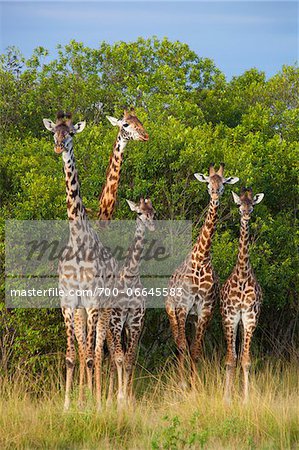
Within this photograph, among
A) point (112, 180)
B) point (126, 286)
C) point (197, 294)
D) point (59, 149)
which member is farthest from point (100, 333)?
point (59, 149)

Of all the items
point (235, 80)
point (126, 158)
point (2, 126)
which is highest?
point (235, 80)

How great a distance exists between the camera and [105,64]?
29969 millimetres

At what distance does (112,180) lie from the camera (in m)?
12.8

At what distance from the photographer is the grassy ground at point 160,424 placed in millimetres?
9828

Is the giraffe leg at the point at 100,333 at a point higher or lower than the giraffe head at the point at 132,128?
lower

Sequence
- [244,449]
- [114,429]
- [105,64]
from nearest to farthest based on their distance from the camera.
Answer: [244,449] → [114,429] → [105,64]

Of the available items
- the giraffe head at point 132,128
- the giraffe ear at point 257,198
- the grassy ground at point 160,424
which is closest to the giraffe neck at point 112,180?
the giraffe head at point 132,128

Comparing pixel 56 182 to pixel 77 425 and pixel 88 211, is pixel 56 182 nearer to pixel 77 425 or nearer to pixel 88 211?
pixel 88 211

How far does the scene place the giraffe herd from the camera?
1154 centimetres

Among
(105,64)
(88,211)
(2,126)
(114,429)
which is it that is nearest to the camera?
(114,429)

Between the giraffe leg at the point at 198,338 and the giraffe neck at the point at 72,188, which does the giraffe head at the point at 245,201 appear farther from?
the giraffe neck at the point at 72,188

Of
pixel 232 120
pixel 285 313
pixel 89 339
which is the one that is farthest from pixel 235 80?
pixel 89 339

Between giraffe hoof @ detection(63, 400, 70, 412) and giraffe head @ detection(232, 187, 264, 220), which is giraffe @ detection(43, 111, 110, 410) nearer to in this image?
giraffe hoof @ detection(63, 400, 70, 412)

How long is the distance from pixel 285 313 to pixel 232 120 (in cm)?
1227
